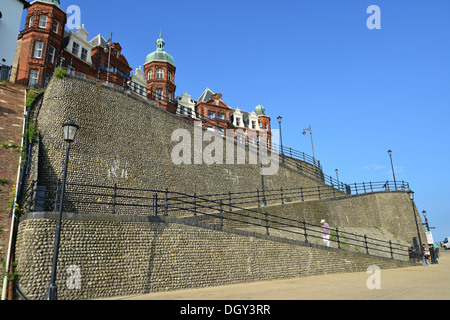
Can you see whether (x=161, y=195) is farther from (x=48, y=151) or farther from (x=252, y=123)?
(x=252, y=123)

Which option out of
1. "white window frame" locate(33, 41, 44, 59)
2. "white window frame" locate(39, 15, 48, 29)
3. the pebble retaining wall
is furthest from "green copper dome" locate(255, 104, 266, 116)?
the pebble retaining wall

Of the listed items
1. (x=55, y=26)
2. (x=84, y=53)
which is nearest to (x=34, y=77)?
(x=55, y=26)

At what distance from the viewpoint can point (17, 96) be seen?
16.5 metres

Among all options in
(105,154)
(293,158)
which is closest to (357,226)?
(293,158)

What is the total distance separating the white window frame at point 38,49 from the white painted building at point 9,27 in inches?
→ 101

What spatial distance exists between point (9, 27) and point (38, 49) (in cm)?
331

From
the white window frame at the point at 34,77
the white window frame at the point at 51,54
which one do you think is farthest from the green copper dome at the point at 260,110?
the white window frame at the point at 34,77

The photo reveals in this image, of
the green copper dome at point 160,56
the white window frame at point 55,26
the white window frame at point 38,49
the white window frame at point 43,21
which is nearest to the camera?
the white window frame at point 38,49

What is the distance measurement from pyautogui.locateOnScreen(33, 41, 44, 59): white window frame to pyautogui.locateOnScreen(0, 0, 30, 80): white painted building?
8.40 ft

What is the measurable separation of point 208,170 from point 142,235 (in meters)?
11.4

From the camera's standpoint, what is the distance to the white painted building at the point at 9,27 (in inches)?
976

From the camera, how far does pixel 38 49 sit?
29016 mm

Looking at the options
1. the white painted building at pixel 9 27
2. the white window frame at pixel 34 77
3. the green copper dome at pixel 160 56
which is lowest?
the white window frame at pixel 34 77

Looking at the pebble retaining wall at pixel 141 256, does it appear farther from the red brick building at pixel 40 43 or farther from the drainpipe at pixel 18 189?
the red brick building at pixel 40 43
